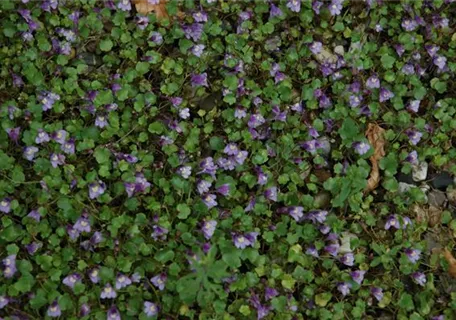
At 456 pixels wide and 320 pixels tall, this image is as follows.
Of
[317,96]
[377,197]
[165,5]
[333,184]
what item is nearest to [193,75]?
[165,5]

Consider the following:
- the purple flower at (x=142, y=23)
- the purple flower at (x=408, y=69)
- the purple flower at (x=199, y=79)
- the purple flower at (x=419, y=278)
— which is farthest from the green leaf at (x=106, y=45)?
the purple flower at (x=419, y=278)

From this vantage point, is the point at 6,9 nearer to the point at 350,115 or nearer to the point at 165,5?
the point at 165,5

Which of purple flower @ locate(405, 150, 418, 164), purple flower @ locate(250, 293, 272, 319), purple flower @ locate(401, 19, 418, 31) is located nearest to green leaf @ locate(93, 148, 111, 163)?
purple flower @ locate(250, 293, 272, 319)

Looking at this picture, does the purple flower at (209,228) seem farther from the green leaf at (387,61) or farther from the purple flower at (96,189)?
the green leaf at (387,61)

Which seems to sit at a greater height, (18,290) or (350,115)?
(350,115)

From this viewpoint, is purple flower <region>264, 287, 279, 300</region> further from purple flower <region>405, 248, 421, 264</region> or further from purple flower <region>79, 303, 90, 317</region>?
purple flower <region>79, 303, 90, 317</region>

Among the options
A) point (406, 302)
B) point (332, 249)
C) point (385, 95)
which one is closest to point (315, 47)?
point (385, 95)
